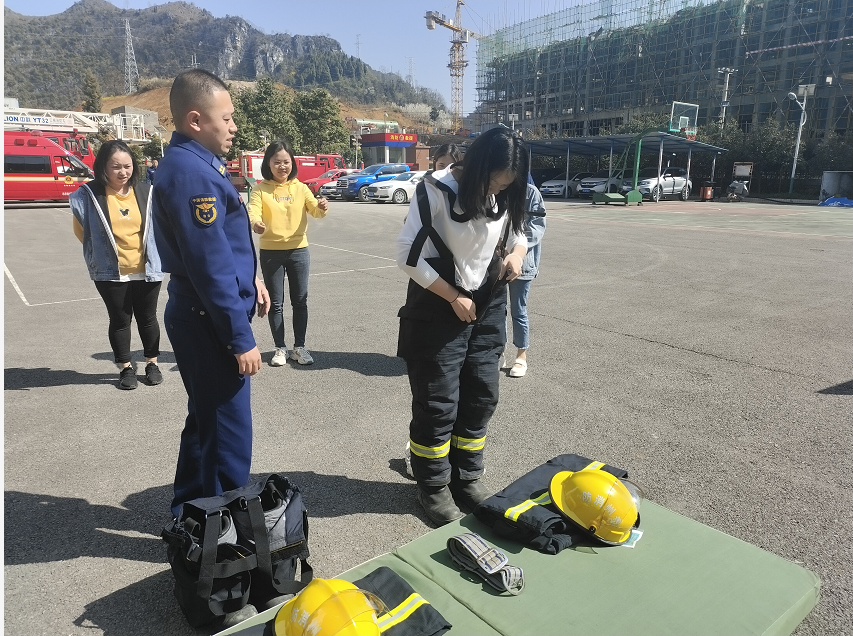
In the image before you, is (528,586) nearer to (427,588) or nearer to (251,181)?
(427,588)

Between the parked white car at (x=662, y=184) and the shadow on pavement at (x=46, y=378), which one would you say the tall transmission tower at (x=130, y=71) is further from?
the shadow on pavement at (x=46, y=378)

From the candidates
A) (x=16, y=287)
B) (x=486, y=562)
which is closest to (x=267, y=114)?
(x=16, y=287)

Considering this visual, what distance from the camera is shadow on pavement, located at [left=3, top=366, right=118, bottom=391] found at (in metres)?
4.96

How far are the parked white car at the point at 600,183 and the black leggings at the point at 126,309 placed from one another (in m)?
28.7

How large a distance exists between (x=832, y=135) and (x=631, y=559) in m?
45.7

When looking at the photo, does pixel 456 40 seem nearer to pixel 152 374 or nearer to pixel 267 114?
pixel 267 114

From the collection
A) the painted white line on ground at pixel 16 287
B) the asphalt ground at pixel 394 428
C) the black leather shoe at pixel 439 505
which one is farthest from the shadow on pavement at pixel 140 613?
the painted white line on ground at pixel 16 287

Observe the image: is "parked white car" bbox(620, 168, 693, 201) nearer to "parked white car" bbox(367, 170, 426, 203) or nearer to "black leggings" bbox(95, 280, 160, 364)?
"parked white car" bbox(367, 170, 426, 203)

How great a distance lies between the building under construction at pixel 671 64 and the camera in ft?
149

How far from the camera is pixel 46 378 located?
16.7 feet

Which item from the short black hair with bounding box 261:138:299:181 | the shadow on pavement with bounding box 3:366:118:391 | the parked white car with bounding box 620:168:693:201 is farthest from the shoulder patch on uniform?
the parked white car with bounding box 620:168:693:201

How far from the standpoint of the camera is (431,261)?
2881 millimetres

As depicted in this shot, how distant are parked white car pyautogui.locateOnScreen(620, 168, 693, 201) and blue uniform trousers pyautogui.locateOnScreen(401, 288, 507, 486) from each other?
28534 millimetres

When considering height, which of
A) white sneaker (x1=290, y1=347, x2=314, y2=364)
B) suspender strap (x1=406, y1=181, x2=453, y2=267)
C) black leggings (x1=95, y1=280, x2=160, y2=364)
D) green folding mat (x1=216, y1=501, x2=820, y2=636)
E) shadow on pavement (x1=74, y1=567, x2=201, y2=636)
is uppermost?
suspender strap (x1=406, y1=181, x2=453, y2=267)
